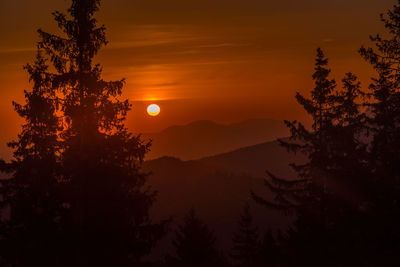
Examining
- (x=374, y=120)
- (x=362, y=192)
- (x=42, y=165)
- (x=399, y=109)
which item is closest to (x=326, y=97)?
(x=374, y=120)

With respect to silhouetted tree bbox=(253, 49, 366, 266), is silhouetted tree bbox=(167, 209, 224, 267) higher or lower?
lower

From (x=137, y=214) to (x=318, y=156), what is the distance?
38.1 ft

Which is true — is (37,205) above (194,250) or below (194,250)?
above

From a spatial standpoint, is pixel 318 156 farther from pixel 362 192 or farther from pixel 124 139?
pixel 124 139

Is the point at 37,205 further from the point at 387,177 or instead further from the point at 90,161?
the point at 387,177

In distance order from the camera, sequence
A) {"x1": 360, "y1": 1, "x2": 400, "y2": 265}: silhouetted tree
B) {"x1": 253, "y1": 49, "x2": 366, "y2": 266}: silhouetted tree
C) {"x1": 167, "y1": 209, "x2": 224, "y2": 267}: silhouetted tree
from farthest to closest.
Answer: {"x1": 167, "y1": 209, "x2": 224, "y2": 267}: silhouetted tree < {"x1": 253, "y1": 49, "x2": 366, "y2": 266}: silhouetted tree < {"x1": 360, "y1": 1, "x2": 400, "y2": 265}: silhouetted tree

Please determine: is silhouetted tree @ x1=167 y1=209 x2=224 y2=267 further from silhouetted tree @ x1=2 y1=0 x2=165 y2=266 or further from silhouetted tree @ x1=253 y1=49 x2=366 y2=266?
silhouetted tree @ x1=2 y1=0 x2=165 y2=266

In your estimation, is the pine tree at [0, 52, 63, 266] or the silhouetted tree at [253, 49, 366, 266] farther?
the silhouetted tree at [253, 49, 366, 266]

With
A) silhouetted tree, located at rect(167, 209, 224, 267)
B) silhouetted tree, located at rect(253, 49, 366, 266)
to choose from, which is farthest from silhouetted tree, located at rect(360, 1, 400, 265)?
silhouetted tree, located at rect(167, 209, 224, 267)

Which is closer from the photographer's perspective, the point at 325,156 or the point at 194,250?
the point at 325,156

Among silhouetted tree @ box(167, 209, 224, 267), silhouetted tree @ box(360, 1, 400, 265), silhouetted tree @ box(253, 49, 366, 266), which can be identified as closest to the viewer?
silhouetted tree @ box(360, 1, 400, 265)

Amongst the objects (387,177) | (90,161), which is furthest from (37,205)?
(387,177)

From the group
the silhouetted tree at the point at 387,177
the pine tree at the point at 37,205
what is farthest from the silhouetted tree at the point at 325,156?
the pine tree at the point at 37,205

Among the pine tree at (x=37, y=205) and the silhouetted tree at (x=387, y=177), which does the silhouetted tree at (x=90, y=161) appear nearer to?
the pine tree at (x=37, y=205)
